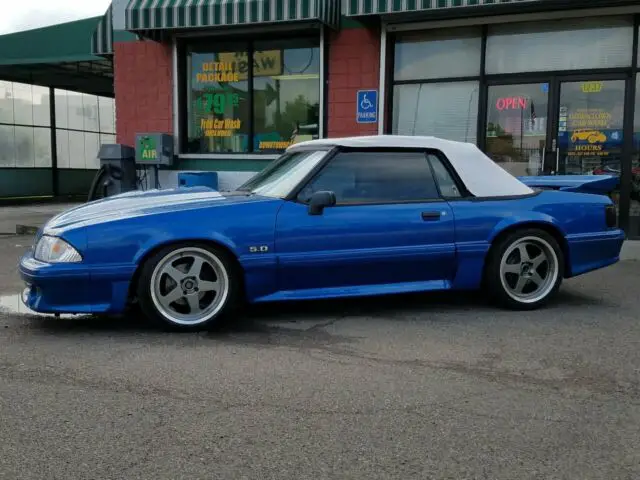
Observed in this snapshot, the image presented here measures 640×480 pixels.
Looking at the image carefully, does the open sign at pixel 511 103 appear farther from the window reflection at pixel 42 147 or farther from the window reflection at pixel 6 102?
the window reflection at pixel 42 147

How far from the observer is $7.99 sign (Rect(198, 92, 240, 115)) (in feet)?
37.6

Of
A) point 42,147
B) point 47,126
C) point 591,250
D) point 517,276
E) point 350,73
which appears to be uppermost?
point 350,73

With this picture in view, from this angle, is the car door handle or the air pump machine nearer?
the car door handle

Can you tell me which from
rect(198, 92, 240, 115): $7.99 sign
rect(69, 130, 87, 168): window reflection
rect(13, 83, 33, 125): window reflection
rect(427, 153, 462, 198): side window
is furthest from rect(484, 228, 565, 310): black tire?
rect(69, 130, 87, 168): window reflection

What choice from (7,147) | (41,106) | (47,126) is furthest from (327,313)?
(41,106)

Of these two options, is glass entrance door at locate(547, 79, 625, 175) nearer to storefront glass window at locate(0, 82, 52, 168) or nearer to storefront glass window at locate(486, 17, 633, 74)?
storefront glass window at locate(486, 17, 633, 74)

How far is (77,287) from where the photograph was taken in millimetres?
4309

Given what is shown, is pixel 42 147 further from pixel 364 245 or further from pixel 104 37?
pixel 364 245

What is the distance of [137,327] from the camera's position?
472cm

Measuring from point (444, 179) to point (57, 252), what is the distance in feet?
9.78

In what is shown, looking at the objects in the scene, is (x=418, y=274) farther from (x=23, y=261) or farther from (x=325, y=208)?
(x=23, y=261)

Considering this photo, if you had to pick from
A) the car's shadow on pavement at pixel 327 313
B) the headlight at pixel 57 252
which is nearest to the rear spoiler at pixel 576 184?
the car's shadow on pavement at pixel 327 313

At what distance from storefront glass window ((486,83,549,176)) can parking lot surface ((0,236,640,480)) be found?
5.29m

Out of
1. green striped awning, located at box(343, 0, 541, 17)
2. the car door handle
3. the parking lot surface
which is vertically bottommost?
the parking lot surface
